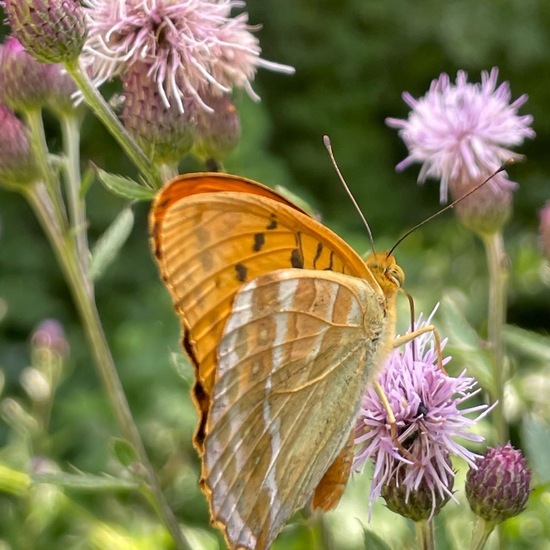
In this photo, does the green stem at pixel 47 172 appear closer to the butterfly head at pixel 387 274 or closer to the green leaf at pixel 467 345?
the butterfly head at pixel 387 274

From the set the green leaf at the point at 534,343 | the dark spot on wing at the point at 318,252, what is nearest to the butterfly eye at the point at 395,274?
the dark spot on wing at the point at 318,252

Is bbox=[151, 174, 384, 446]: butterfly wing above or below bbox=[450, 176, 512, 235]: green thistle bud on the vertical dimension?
below

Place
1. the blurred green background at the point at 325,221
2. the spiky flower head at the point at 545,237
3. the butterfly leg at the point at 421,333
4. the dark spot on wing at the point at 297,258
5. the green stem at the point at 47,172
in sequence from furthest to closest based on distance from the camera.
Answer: the blurred green background at the point at 325,221 < the spiky flower head at the point at 545,237 < the green stem at the point at 47,172 < the butterfly leg at the point at 421,333 < the dark spot on wing at the point at 297,258

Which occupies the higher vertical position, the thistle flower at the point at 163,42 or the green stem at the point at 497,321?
the thistle flower at the point at 163,42

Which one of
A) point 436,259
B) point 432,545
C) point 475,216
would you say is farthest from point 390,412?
point 436,259

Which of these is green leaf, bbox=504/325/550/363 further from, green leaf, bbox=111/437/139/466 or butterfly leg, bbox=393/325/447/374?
green leaf, bbox=111/437/139/466

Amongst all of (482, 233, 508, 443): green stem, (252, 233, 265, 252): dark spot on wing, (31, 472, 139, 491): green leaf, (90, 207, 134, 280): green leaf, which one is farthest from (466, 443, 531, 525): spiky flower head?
(90, 207, 134, 280): green leaf
